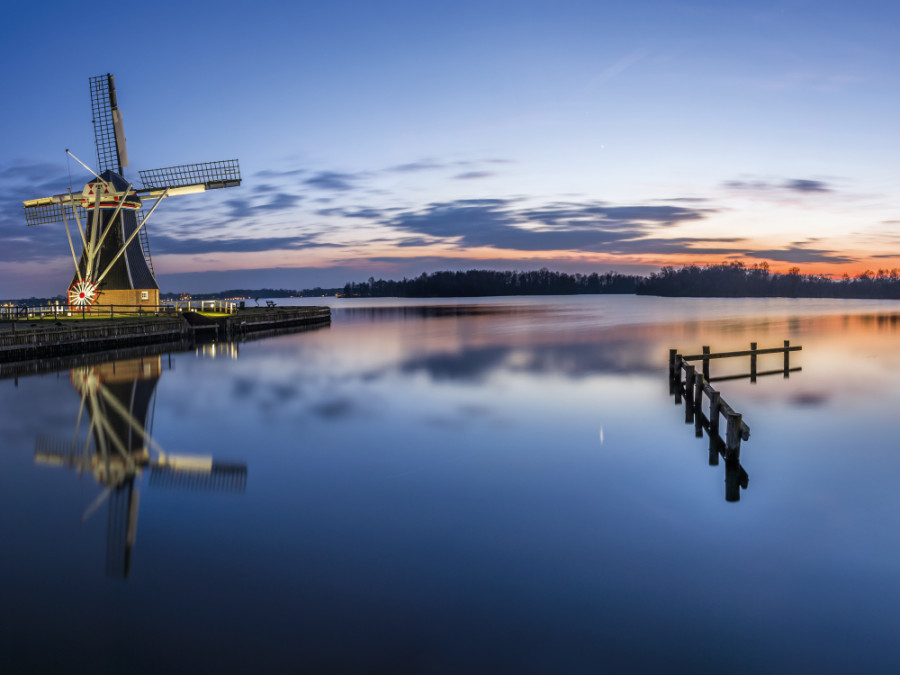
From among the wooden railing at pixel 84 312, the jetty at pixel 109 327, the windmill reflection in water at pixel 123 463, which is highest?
the wooden railing at pixel 84 312

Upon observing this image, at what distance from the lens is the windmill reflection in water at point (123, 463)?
9.30 meters

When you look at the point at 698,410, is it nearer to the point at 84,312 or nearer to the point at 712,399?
the point at 712,399

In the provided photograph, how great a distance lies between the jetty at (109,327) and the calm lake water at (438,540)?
1143 centimetres

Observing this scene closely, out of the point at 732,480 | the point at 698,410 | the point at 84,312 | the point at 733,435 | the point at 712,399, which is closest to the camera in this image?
the point at 732,480

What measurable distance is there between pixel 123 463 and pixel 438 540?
7832 millimetres

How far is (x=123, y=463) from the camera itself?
12.8 meters

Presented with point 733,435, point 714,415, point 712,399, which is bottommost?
point 714,415

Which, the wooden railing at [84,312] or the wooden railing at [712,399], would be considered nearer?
the wooden railing at [712,399]

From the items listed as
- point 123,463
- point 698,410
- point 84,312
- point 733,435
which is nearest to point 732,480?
point 733,435

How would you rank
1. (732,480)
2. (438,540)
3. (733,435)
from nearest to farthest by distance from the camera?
1. (438,540)
2. (732,480)
3. (733,435)

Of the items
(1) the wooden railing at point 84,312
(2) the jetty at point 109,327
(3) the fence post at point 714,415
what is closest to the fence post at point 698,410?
(3) the fence post at point 714,415

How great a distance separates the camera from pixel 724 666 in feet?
19.6

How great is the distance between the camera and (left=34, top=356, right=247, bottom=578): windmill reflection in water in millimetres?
9305

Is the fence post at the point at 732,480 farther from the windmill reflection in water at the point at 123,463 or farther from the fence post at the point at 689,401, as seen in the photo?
the windmill reflection in water at the point at 123,463
